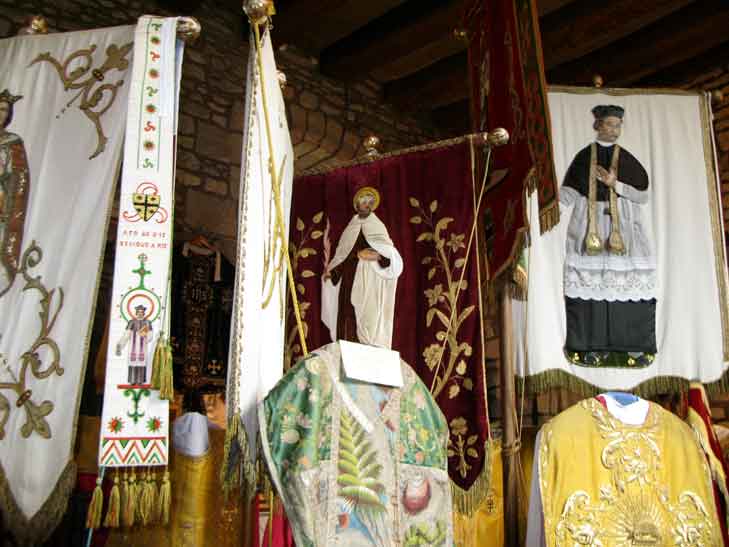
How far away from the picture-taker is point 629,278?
179 inches

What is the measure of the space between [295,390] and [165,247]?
0.65 meters

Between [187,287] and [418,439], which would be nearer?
[418,439]

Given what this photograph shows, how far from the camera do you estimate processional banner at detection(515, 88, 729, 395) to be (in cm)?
436

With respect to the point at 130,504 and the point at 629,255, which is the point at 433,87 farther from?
the point at 130,504

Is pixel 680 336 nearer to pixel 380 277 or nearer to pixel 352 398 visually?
pixel 380 277

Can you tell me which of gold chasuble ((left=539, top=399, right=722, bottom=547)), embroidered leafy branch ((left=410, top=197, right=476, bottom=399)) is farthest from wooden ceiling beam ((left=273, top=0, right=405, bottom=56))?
gold chasuble ((left=539, top=399, right=722, bottom=547))

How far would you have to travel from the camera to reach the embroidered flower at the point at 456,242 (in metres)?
4.06

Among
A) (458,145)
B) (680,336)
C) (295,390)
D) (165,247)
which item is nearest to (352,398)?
(295,390)

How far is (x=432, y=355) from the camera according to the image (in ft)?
13.0

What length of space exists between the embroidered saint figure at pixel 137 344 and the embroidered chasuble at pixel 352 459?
1.36 feet

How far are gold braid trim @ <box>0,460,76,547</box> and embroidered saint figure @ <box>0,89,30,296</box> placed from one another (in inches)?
30.3

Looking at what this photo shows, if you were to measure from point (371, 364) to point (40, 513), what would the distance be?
3.85 feet

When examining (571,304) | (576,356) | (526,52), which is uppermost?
(526,52)

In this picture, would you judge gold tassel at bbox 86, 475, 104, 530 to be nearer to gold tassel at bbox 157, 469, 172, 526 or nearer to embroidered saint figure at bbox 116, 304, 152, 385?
gold tassel at bbox 157, 469, 172, 526
